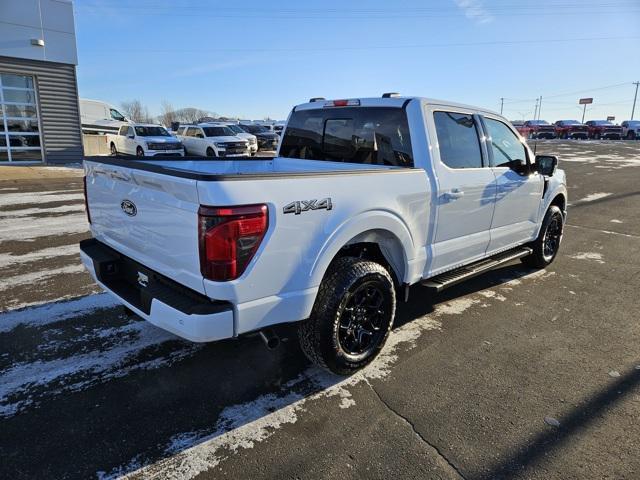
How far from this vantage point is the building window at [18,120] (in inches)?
639

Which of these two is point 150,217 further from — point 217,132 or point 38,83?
point 217,132

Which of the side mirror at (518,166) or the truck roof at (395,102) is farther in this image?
the side mirror at (518,166)

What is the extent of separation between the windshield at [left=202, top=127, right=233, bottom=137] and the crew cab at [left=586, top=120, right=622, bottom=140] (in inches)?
1571

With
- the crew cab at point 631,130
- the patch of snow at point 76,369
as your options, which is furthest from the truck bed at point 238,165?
the crew cab at point 631,130

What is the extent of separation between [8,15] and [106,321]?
53.3 ft

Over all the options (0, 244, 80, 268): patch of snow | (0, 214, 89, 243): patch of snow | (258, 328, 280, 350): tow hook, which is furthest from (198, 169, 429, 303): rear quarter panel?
(0, 214, 89, 243): patch of snow

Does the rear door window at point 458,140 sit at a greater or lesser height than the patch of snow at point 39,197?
greater

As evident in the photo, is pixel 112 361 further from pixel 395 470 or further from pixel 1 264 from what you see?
pixel 1 264

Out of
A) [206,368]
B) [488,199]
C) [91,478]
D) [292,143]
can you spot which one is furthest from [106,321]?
[488,199]

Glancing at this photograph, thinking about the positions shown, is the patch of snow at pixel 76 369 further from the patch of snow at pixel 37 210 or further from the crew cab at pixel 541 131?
the crew cab at pixel 541 131

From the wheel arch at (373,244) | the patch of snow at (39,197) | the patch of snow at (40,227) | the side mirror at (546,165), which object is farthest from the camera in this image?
the patch of snow at (39,197)

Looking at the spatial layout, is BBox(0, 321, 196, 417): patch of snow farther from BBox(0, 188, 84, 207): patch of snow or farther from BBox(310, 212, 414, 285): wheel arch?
BBox(0, 188, 84, 207): patch of snow

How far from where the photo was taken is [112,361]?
3402 mm

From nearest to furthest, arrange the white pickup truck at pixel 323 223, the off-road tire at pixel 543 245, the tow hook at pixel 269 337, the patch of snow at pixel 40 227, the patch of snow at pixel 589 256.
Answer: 1. the white pickup truck at pixel 323 223
2. the tow hook at pixel 269 337
3. the off-road tire at pixel 543 245
4. the patch of snow at pixel 589 256
5. the patch of snow at pixel 40 227
